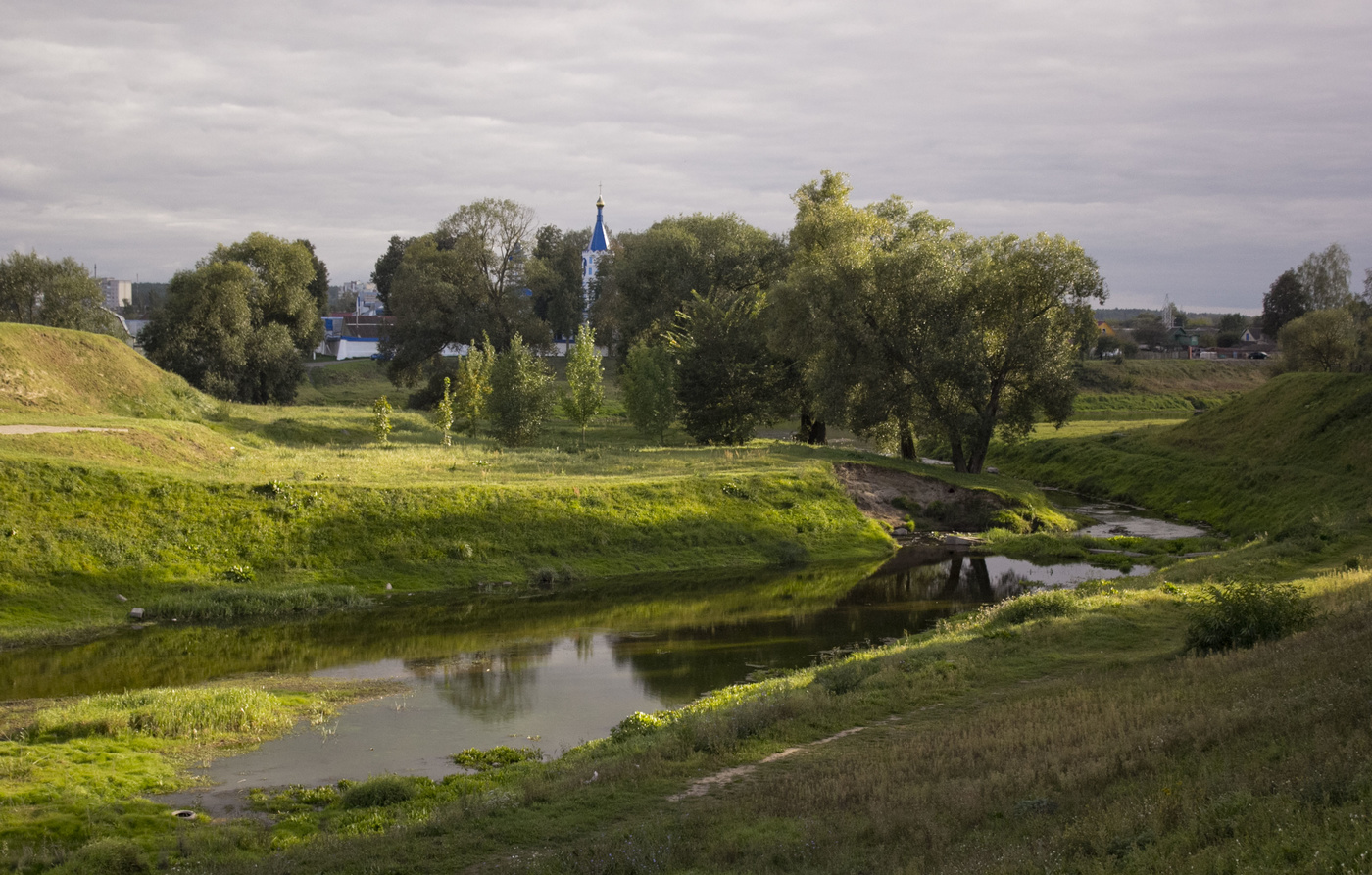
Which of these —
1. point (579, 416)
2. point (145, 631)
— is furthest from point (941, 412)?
point (145, 631)

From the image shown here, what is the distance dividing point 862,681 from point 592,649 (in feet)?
31.7

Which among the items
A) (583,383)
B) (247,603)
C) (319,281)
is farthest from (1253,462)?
(319,281)

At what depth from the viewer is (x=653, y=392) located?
6044 centimetres

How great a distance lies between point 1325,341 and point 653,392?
54.7 m

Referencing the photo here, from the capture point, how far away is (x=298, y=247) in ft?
253

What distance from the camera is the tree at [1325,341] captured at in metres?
74.3

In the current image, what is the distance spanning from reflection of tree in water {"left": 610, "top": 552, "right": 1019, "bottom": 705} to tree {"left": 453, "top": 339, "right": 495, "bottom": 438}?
3336 centimetres

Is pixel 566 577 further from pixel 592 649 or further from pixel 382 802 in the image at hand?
pixel 382 802

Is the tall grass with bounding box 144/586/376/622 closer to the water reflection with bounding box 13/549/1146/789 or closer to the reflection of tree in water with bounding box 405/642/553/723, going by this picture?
the water reflection with bounding box 13/549/1146/789

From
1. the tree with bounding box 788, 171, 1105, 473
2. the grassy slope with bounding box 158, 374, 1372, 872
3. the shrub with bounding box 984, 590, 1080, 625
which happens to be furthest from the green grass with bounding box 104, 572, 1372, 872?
the tree with bounding box 788, 171, 1105, 473

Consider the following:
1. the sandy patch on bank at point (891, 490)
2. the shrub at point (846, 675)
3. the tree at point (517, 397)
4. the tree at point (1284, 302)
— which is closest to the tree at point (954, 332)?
Answer: the sandy patch on bank at point (891, 490)

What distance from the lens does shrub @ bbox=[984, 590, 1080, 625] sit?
2170 centimetres

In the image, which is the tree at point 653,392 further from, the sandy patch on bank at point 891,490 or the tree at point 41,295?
the tree at point 41,295

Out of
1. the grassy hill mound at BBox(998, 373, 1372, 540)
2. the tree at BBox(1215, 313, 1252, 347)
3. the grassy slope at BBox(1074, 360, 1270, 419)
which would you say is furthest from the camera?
the tree at BBox(1215, 313, 1252, 347)
